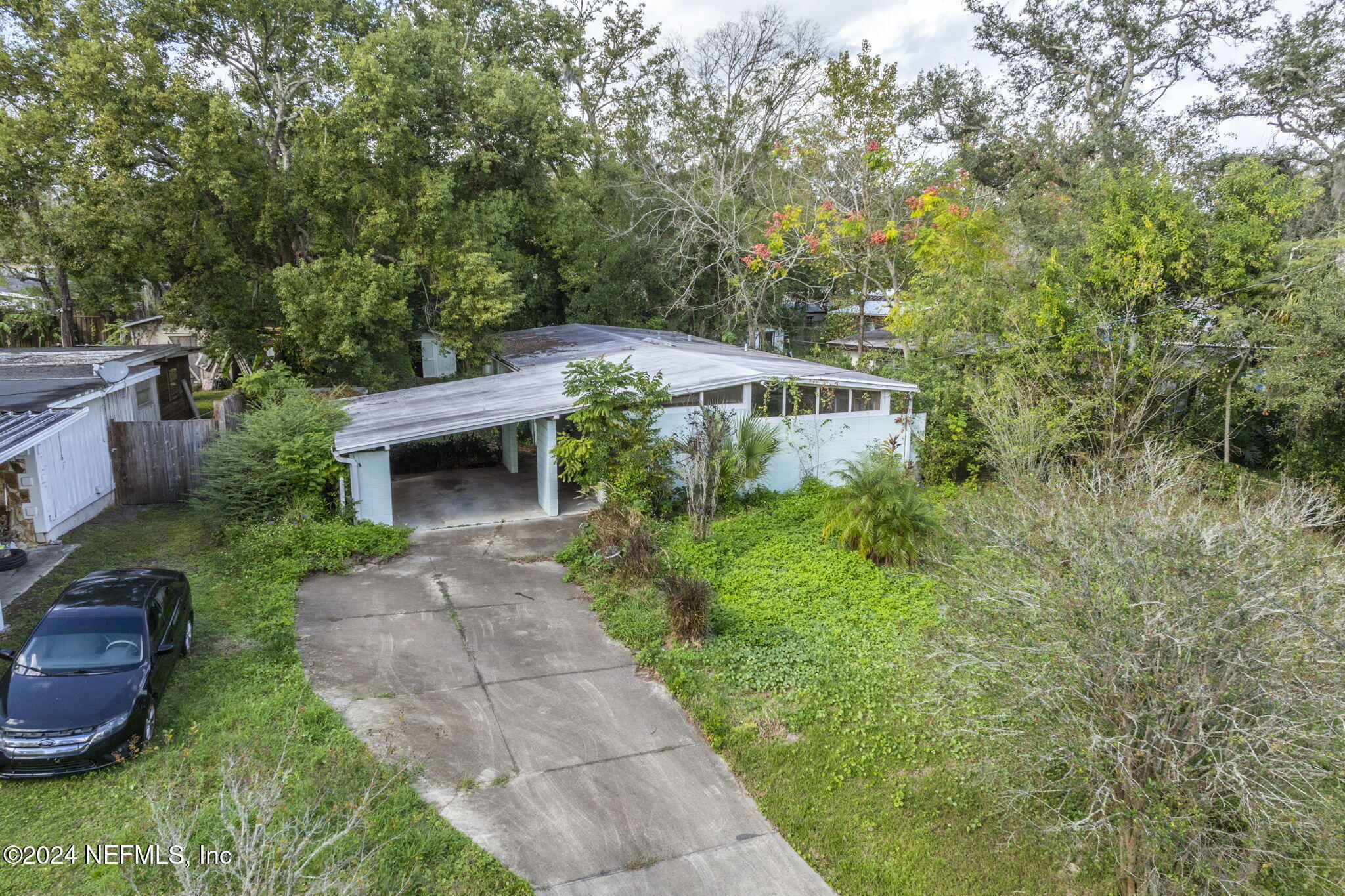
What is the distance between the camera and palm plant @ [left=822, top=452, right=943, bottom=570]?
12438 millimetres

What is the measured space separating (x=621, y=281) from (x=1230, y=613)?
2615 centimetres

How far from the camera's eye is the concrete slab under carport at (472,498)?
14.7 meters

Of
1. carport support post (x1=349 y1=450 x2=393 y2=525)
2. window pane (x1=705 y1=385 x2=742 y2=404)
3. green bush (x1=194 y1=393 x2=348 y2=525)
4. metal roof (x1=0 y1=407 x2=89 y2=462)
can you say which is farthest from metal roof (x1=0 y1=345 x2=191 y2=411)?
window pane (x1=705 y1=385 x2=742 y2=404)

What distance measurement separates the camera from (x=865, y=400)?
1673 cm

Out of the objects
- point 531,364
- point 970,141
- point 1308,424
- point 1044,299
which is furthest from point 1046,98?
point 531,364

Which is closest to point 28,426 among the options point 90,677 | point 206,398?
point 90,677

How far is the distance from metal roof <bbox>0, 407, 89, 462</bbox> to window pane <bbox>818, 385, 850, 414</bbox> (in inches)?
504

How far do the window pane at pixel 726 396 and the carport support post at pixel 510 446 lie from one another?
4982mm

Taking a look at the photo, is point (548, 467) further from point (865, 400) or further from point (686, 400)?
point (865, 400)

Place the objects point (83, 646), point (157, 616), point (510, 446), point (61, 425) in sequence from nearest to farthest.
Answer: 1. point (83, 646)
2. point (157, 616)
3. point (61, 425)
4. point (510, 446)

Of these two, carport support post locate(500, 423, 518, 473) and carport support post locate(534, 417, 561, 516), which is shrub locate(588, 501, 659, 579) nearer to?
carport support post locate(534, 417, 561, 516)

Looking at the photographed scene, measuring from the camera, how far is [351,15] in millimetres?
22562

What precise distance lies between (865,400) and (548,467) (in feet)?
22.3

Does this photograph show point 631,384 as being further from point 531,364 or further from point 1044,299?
point 1044,299
